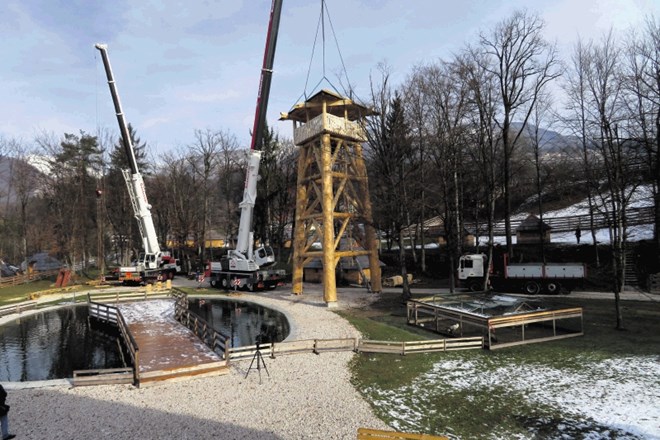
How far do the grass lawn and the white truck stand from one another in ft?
25.4

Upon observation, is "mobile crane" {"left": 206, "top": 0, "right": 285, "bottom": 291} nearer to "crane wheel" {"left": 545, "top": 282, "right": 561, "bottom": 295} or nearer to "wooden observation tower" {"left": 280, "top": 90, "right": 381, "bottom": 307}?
"wooden observation tower" {"left": 280, "top": 90, "right": 381, "bottom": 307}

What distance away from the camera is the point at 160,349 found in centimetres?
1485

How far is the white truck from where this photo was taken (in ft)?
85.8

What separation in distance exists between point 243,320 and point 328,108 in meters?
15.5

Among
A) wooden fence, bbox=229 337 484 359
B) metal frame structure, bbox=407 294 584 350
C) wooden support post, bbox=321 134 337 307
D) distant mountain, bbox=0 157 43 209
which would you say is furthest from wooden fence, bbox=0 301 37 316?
distant mountain, bbox=0 157 43 209

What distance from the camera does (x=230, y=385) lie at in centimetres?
1160

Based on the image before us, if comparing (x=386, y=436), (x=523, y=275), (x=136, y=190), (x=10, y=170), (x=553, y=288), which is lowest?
(x=386, y=436)

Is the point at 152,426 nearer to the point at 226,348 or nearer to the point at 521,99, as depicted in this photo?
the point at 226,348

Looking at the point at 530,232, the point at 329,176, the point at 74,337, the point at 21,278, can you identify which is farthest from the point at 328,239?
the point at 21,278

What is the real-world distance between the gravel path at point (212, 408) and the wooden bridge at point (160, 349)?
408 millimetres

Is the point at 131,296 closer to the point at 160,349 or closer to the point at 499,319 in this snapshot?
the point at 160,349

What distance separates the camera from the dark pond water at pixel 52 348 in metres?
14.2

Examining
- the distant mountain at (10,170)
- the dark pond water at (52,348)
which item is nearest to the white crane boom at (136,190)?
the dark pond water at (52,348)

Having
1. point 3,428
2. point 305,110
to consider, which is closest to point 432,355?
point 3,428
